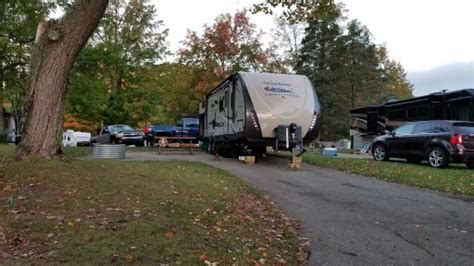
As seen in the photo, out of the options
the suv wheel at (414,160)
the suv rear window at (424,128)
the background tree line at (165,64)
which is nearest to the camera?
the suv rear window at (424,128)

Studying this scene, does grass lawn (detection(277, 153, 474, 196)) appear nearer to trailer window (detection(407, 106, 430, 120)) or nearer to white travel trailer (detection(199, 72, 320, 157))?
white travel trailer (detection(199, 72, 320, 157))

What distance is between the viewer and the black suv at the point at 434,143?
51.6 ft

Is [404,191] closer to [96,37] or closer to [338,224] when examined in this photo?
[338,224]

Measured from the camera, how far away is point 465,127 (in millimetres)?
15984

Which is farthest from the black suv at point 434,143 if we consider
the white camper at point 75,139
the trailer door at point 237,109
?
the white camper at point 75,139

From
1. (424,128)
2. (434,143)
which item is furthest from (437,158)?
(424,128)

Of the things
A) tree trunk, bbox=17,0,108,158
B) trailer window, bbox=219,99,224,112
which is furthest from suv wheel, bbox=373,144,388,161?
tree trunk, bbox=17,0,108,158

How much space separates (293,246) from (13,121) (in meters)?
49.8

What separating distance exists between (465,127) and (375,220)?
10.1 metres

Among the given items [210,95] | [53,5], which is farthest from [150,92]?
[210,95]

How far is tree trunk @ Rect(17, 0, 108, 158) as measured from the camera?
9.28 m

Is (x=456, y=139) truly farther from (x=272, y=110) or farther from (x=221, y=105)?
(x=221, y=105)

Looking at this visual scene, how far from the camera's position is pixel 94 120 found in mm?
42094

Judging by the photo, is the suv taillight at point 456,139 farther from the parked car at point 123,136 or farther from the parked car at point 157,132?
the parked car at point 123,136
